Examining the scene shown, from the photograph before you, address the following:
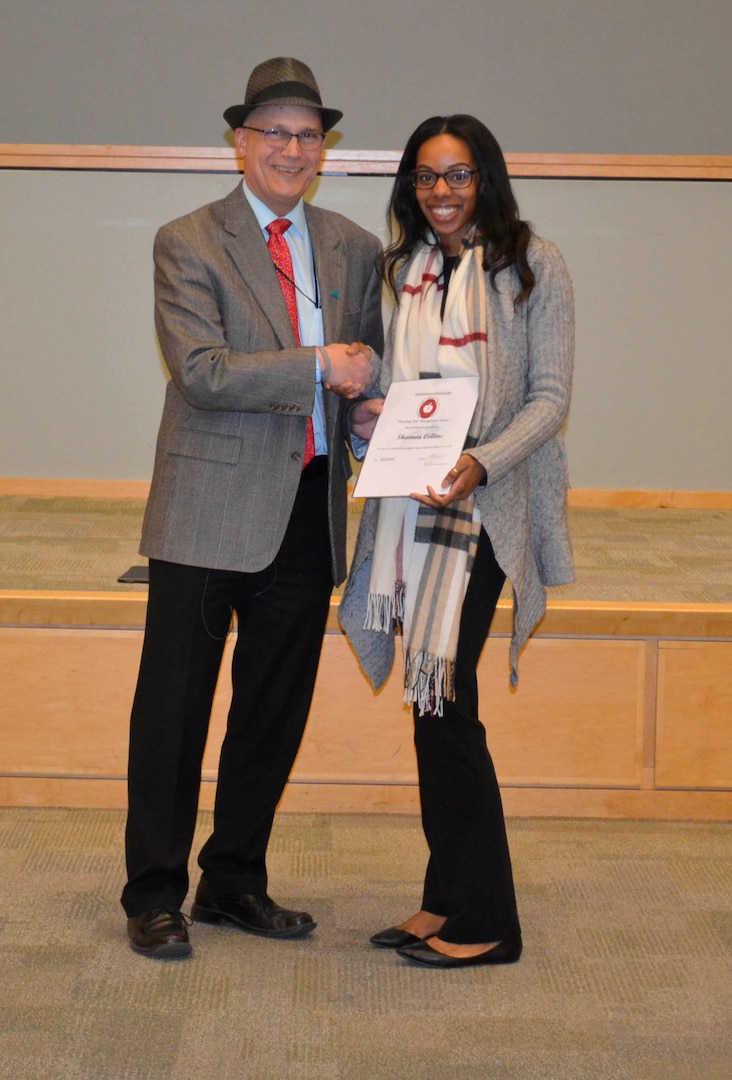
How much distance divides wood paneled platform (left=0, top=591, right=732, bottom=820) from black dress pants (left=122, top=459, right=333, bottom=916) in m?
0.54

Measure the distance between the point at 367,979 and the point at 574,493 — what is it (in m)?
2.62

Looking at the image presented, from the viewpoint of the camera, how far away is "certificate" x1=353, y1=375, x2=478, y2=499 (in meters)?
1.92

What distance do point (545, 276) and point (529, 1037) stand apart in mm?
1192

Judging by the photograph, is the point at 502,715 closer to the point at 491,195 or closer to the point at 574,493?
the point at 491,195

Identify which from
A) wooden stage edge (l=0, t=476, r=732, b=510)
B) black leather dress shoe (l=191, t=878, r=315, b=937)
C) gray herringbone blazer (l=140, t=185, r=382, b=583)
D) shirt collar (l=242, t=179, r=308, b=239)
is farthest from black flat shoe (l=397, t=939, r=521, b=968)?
wooden stage edge (l=0, t=476, r=732, b=510)

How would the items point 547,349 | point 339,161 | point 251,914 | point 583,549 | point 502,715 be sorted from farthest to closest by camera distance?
point 339,161
point 583,549
point 502,715
point 251,914
point 547,349

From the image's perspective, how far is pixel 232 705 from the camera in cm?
229

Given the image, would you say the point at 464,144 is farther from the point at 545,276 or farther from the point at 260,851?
the point at 260,851

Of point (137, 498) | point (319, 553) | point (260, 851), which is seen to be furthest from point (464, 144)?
point (137, 498)

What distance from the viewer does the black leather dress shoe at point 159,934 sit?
7.00 ft

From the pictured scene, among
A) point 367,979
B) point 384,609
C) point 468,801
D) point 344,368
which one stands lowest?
point 367,979

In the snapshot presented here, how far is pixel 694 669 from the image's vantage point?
2811mm

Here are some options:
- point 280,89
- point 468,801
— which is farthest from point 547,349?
point 468,801

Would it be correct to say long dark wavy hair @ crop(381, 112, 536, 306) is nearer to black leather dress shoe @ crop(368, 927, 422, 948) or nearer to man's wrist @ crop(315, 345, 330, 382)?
man's wrist @ crop(315, 345, 330, 382)
